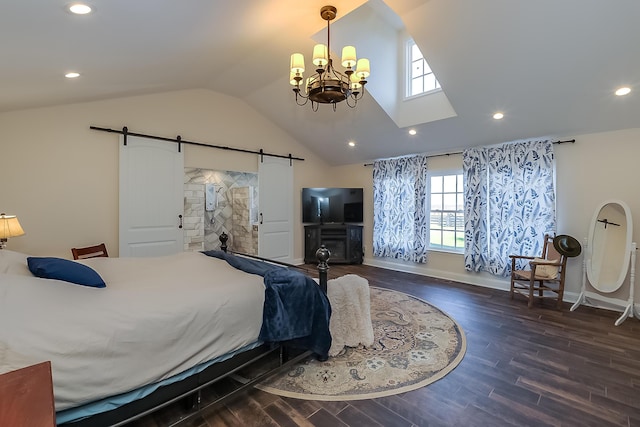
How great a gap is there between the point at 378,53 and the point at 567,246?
3.57 metres

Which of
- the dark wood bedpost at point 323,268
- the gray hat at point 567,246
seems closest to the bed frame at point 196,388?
the dark wood bedpost at point 323,268

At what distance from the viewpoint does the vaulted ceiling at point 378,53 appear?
2.04 m

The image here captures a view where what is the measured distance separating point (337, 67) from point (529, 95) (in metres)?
2.36

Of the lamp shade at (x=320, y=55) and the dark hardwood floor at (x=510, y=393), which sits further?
the lamp shade at (x=320, y=55)

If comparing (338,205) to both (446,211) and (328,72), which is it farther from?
(328,72)

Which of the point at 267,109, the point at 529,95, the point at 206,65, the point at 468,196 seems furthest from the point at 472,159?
the point at 206,65

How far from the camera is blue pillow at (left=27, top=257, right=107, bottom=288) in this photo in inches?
72.3

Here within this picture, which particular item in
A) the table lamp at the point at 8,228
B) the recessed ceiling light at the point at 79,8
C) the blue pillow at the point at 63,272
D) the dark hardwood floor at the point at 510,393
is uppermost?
the recessed ceiling light at the point at 79,8

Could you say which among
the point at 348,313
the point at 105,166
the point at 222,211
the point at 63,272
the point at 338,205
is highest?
the point at 105,166

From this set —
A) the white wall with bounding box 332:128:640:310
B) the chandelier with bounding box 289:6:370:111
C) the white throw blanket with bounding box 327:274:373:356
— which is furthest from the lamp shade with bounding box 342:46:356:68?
the white wall with bounding box 332:128:640:310

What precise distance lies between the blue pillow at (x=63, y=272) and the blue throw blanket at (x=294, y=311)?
3.33 feet

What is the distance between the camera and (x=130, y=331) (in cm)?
158

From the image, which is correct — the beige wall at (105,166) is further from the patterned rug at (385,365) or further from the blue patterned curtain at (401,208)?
the patterned rug at (385,365)

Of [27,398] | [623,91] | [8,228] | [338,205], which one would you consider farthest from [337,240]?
[27,398]
